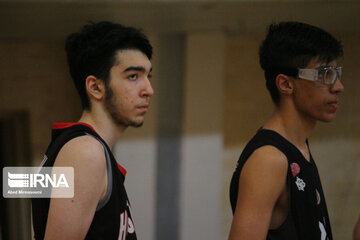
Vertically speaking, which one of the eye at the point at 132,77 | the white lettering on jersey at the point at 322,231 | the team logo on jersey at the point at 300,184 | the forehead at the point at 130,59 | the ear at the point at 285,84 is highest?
the forehead at the point at 130,59

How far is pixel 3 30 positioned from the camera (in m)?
1.40

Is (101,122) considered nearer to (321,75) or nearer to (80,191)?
(80,191)

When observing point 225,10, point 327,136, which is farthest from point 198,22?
point 327,136

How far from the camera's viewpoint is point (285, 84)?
107 cm

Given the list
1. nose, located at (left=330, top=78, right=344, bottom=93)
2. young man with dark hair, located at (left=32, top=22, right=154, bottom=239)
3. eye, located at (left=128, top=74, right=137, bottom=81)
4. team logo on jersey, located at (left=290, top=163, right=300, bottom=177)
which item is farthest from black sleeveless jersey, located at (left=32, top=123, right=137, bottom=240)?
nose, located at (left=330, top=78, right=344, bottom=93)

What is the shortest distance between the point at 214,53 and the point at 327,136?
0.53 meters

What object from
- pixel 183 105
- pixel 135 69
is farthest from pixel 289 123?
pixel 183 105

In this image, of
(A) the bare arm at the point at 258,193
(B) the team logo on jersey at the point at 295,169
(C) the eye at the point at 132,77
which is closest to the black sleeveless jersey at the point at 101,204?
(C) the eye at the point at 132,77

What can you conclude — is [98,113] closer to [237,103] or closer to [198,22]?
[198,22]

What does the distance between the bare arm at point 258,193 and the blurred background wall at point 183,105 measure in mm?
260

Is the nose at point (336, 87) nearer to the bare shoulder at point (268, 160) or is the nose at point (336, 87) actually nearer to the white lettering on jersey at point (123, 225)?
the bare shoulder at point (268, 160)

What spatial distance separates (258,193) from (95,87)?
1.50 ft

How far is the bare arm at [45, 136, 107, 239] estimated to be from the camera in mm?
838

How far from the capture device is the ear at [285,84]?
3.50 ft
